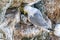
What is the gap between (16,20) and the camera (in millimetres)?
757

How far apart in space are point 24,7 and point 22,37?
143mm

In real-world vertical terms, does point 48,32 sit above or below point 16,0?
below

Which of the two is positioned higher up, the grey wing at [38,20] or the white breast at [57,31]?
the grey wing at [38,20]

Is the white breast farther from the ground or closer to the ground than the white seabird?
closer to the ground

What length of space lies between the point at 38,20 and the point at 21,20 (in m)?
0.08

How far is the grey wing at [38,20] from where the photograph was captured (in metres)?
0.72

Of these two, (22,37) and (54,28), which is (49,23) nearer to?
(54,28)

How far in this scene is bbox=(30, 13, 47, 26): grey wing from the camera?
723 millimetres

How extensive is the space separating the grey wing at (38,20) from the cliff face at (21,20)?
0.09 ft

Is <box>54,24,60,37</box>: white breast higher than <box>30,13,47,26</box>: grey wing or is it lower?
lower

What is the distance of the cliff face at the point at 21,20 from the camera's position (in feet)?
2.47

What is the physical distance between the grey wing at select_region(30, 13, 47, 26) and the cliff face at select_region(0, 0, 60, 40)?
0.09 ft

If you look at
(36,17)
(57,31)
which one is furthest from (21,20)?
(57,31)

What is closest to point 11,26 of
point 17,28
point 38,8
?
point 17,28
